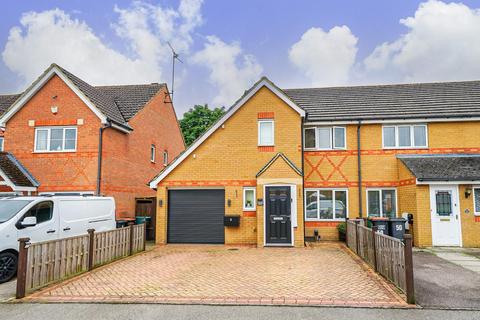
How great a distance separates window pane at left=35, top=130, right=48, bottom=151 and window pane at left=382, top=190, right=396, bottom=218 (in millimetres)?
15840

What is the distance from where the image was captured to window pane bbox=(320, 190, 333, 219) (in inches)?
594

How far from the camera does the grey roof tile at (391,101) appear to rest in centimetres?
1544

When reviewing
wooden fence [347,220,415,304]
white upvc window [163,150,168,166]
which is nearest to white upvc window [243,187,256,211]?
wooden fence [347,220,415,304]

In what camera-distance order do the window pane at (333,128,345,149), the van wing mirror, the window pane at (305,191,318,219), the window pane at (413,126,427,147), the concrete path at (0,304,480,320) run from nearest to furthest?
the concrete path at (0,304,480,320)
the van wing mirror
the window pane at (305,191,318,219)
the window pane at (413,126,427,147)
the window pane at (333,128,345,149)

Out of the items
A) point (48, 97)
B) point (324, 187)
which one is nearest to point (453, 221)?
point (324, 187)

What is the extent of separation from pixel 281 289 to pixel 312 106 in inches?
452

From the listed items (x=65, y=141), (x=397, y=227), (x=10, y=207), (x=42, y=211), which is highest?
(x=65, y=141)

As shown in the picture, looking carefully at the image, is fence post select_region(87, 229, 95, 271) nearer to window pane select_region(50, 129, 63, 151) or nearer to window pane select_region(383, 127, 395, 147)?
window pane select_region(50, 129, 63, 151)

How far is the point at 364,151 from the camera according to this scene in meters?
15.4

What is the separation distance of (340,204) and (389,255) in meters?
7.65

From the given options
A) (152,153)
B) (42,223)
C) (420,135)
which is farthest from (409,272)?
(152,153)

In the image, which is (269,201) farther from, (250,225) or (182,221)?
(182,221)

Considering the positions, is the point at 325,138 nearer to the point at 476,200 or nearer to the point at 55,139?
the point at 476,200

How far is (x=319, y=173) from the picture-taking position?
50.4 feet
